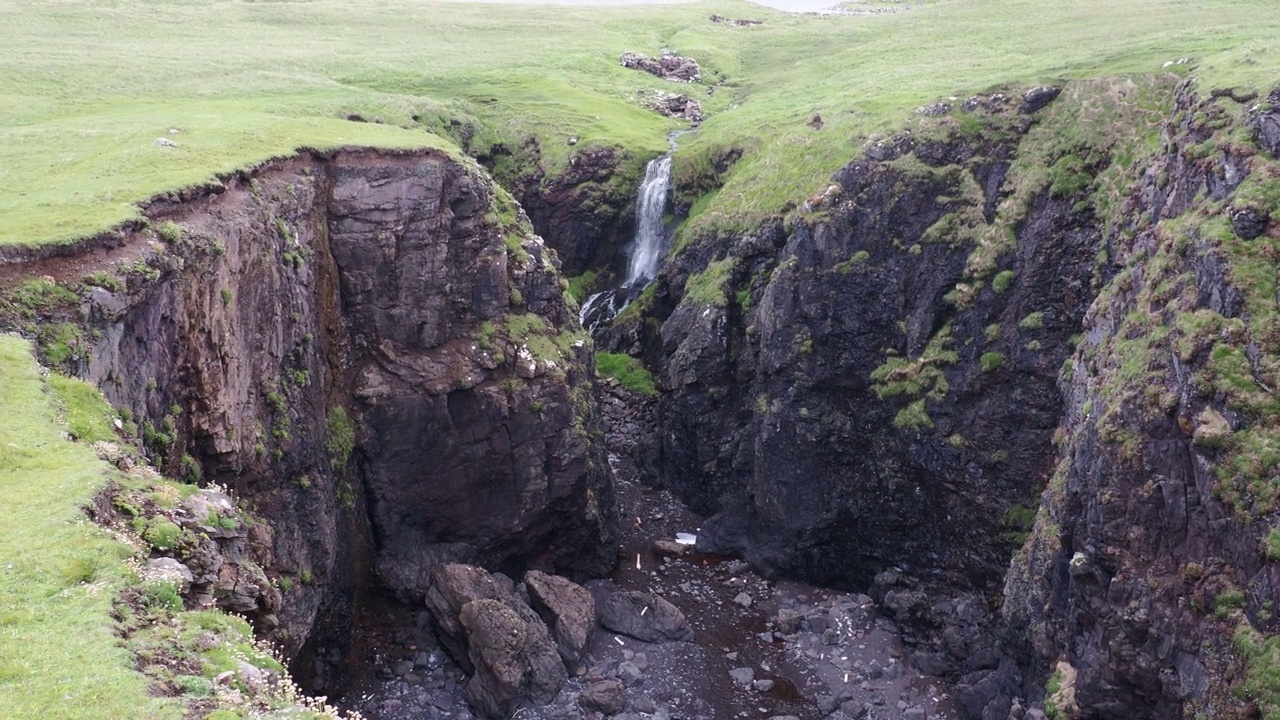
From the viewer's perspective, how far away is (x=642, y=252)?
66.9 metres

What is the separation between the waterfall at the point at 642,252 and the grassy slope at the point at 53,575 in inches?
1868

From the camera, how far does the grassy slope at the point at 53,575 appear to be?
464 inches

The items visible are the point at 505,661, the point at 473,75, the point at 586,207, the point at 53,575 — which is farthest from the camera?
the point at 473,75

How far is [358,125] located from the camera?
43.8 m

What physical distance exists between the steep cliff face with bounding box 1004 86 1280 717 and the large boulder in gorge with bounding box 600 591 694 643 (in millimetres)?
14007

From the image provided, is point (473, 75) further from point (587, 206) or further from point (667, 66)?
point (667, 66)

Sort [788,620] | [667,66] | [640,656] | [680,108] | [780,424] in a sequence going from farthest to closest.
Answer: [667,66]
[680,108]
[780,424]
[788,620]
[640,656]

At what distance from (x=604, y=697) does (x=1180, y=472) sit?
21.8 metres

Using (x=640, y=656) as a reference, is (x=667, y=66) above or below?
above

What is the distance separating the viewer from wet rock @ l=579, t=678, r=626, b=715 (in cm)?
3453

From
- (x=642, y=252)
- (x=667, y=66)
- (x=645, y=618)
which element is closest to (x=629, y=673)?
(x=645, y=618)

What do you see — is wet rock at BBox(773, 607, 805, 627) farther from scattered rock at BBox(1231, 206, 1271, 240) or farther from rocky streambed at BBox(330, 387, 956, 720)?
scattered rock at BBox(1231, 206, 1271, 240)

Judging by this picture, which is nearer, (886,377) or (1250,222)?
(1250,222)

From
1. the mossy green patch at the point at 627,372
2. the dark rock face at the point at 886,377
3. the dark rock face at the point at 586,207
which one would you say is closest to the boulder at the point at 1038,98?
the dark rock face at the point at 886,377
